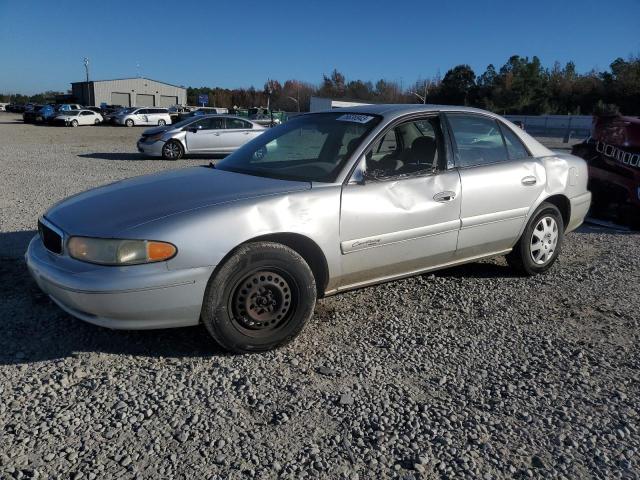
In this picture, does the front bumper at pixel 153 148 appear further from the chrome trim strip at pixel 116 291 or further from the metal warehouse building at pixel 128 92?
the metal warehouse building at pixel 128 92

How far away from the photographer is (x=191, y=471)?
2215 millimetres

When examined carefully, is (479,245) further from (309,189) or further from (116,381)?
(116,381)

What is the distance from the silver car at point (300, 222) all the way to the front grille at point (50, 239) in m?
0.01

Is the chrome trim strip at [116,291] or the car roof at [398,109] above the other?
the car roof at [398,109]

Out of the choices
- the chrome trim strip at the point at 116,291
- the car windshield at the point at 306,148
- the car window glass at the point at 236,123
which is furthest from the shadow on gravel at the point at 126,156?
the chrome trim strip at the point at 116,291

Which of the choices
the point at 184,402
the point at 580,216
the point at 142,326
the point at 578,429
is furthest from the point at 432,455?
the point at 580,216

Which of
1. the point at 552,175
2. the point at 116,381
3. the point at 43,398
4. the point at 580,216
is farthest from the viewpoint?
the point at 580,216

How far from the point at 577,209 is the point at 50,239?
445 cm

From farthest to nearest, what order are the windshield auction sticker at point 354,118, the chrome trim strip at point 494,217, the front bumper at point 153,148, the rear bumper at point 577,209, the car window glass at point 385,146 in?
the front bumper at point 153,148
the rear bumper at point 577,209
the chrome trim strip at point 494,217
the windshield auction sticker at point 354,118
the car window glass at point 385,146

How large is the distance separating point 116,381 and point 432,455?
1695 mm

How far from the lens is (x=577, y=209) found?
5094mm

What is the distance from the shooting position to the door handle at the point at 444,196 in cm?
388

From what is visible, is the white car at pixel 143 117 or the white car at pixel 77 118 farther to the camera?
the white car at pixel 143 117

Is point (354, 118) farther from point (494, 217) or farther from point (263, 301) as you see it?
point (263, 301)
